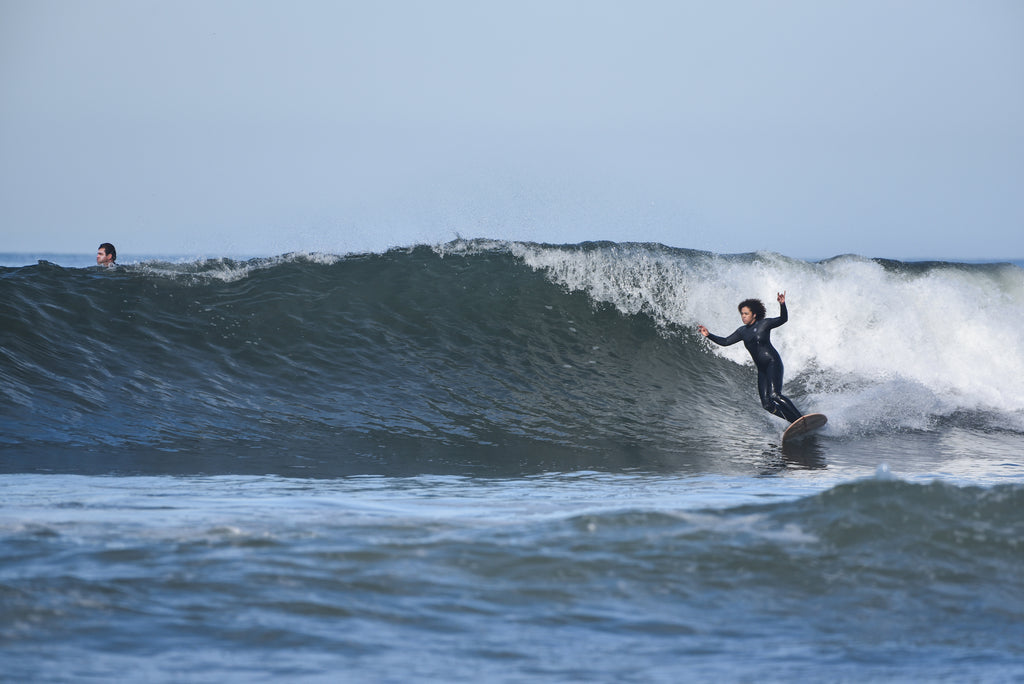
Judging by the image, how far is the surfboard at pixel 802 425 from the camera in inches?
369

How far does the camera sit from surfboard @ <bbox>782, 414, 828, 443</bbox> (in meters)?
9.38

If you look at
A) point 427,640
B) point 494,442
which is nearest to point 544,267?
point 494,442

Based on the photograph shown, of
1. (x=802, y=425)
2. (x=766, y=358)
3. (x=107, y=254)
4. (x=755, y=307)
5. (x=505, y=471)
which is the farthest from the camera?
(x=107, y=254)

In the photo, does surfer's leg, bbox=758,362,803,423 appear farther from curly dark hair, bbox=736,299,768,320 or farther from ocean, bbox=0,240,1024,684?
curly dark hair, bbox=736,299,768,320

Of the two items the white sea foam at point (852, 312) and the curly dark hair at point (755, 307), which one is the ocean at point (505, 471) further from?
the curly dark hair at point (755, 307)

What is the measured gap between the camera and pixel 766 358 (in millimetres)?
9570

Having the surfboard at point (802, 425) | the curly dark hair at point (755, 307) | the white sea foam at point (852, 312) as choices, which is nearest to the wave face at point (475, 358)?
the white sea foam at point (852, 312)

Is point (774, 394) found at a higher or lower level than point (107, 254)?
lower

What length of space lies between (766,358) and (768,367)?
0.32 feet

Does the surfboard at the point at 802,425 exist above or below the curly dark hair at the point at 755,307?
below

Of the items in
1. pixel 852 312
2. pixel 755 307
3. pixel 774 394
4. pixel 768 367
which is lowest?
pixel 774 394

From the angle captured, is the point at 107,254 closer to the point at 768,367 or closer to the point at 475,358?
the point at 475,358

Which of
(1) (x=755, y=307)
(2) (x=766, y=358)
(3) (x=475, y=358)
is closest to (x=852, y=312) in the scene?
(1) (x=755, y=307)

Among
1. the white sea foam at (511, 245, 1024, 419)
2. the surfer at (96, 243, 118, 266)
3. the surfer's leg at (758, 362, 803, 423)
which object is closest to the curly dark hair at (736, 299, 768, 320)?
the surfer's leg at (758, 362, 803, 423)
